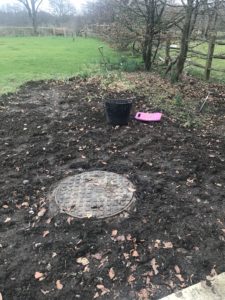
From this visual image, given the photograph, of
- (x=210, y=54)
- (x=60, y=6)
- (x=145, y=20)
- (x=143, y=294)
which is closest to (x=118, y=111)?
(x=143, y=294)

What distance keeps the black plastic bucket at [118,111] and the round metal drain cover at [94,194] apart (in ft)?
5.29

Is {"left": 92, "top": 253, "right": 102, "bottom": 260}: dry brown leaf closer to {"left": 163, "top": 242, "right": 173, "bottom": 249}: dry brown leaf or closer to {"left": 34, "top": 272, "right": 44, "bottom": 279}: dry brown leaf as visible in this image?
{"left": 34, "top": 272, "right": 44, "bottom": 279}: dry brown leaf

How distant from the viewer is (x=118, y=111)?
16.2 feet

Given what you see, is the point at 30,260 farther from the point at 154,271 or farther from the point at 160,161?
the point at 160,161

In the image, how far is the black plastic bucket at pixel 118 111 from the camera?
4848 millimetres

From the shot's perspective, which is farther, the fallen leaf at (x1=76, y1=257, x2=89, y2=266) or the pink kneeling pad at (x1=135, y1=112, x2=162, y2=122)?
the pink kneeling pad at (x1=135, y1=112, x2=162, y2=122)

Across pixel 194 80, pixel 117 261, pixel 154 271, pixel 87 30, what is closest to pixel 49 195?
pixel 117 261

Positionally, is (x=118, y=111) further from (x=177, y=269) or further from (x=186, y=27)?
(x=186, y=27)

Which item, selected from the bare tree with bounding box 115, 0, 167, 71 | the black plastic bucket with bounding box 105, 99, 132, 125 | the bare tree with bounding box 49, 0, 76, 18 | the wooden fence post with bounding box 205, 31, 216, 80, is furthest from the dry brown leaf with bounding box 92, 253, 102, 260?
the bare tree with bounding box 49, 0, 76, 18

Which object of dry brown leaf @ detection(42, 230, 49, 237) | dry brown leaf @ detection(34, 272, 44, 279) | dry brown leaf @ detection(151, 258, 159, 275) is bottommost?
dry brown leaf @ detection(34, 272, 44, 279)

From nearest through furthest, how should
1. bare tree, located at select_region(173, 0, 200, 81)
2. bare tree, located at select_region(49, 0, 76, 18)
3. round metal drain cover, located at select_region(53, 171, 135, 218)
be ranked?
round metal drain cover, located at select_region(53, 171, 135, 218) → bare tree, located at select_region(173, 0, 200, 81) → bare tree, located at select_region(49, 0, 76, 18)

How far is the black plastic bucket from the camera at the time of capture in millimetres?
4848

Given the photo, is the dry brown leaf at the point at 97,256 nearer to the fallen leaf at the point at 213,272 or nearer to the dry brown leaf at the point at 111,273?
the dry brown leaf at the point at 111,273

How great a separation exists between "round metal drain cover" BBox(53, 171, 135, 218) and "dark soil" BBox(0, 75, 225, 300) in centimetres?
11
